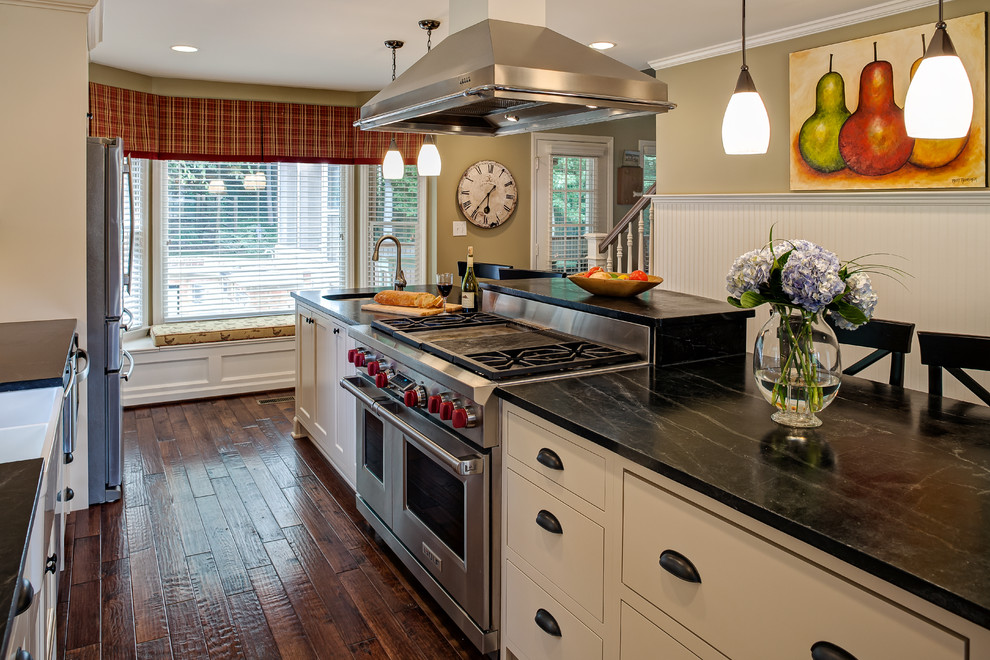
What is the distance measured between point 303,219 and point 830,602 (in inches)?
219

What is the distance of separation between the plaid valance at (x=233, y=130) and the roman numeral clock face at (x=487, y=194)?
1.70ft

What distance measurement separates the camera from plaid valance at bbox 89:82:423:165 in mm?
5171

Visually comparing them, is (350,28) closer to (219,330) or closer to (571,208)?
(219,330)

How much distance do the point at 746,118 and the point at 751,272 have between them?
808mm

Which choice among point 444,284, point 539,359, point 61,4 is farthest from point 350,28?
point 539,359

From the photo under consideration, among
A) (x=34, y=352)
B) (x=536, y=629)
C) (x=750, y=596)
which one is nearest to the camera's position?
(x=750, y=596)

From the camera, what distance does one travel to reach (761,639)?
4.19 ft

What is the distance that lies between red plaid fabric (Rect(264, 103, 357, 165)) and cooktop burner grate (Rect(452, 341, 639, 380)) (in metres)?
4.07

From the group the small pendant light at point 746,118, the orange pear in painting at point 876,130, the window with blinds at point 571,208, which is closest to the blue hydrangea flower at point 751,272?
the small pendant light at point 746,118

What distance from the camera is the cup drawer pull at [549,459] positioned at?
1.83 meters

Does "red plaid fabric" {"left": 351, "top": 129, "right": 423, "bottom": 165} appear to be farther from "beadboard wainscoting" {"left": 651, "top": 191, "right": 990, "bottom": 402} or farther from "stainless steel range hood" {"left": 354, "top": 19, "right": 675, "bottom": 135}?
"stainless steel range hood" {"left": 354, "top": 19, "right": 675, "bottom": 135}

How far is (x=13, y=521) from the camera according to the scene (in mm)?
1158

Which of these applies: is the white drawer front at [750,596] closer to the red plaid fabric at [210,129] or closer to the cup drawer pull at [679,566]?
the cup drawer pull at [679,566]

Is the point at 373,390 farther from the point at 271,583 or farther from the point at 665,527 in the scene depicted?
the point at 665,527
